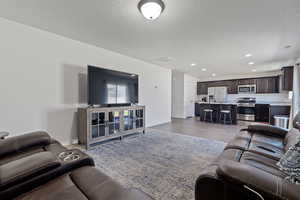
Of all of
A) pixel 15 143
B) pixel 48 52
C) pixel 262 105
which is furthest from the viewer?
pixel 262 105

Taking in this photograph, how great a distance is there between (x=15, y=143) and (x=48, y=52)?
7.10 feet

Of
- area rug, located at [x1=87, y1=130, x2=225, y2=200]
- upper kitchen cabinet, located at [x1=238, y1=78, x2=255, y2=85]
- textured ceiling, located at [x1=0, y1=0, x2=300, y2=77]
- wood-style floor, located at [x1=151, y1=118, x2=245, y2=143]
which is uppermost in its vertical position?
textured ceiling, located at [x1=0, y1=0, x2=300, y2=77]

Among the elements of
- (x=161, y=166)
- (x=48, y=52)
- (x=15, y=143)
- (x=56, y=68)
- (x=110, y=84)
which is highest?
(x=48, y=52)

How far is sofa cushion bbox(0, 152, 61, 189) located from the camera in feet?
2.97

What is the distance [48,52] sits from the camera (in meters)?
2.89

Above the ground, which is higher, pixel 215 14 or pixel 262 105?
pixel 215 14

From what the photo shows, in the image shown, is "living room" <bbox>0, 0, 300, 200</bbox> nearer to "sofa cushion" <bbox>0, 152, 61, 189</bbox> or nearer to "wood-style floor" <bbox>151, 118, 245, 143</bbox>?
"sofa cushion" <bbox>0, 152, 61, 189</bbox>

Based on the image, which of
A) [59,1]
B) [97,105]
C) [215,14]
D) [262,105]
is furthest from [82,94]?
[262,105]

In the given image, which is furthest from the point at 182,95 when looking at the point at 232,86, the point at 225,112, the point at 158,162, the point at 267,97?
the point at 158,162

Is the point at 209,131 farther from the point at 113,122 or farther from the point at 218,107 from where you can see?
the point at 113,122

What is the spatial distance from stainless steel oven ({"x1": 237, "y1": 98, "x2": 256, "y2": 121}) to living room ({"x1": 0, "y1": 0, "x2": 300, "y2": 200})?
2.21 meters

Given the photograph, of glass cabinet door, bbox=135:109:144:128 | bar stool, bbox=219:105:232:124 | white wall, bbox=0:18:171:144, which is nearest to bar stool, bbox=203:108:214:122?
bar stool, bbox=219:105:232:124

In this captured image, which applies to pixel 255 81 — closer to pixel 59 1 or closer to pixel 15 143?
pixel 59 1

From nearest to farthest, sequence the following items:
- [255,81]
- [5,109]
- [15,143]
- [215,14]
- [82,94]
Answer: [15,143] → [215,14] → [5,109] → [82,94] → [255,81]
